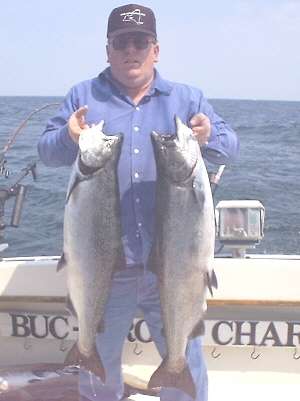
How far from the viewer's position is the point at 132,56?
10.3ft

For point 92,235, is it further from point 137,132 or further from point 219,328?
point 219,328

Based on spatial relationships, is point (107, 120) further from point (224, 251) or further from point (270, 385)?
point (270, 385)

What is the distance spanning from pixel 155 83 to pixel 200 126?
17.2 inches

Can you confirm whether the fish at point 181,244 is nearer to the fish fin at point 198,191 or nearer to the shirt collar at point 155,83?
the fish fin at point 198,191

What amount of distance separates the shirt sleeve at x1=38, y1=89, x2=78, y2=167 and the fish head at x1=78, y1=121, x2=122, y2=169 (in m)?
0.17

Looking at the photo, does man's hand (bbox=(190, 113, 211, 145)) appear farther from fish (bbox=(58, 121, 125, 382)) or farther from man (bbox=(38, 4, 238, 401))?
fish (bbox=(58, 121, 125, 382))

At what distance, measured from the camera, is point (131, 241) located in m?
3.32

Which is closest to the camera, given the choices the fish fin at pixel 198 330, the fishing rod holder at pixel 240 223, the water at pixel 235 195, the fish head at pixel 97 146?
the fish head at pixel 97 146

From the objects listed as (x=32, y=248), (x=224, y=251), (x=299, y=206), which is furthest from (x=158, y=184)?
(x=299, y=206)

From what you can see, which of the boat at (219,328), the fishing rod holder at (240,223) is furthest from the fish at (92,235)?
the fishing rod holder at (240,223)

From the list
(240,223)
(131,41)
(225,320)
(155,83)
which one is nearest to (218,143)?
(155,83)

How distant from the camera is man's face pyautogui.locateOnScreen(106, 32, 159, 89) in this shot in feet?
10.3

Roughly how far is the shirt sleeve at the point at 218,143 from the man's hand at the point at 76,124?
2.11 ft

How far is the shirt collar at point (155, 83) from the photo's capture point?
331cm
